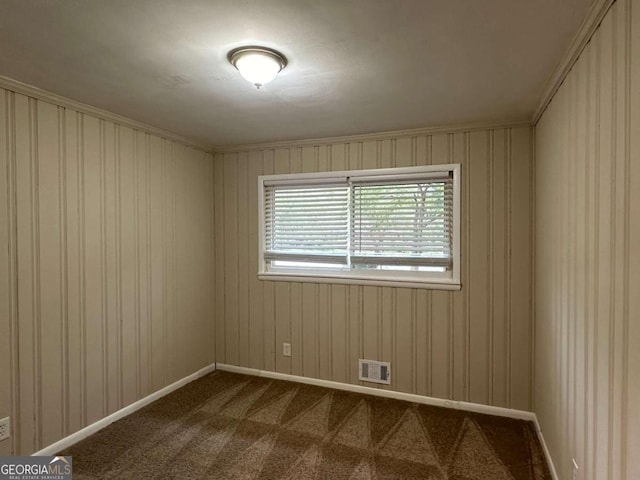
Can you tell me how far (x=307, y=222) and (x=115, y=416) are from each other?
2195 mm

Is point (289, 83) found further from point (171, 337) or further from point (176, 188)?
point (171, 337)

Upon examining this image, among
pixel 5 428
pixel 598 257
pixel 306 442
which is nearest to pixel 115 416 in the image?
pixel 5 428

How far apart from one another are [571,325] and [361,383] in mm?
1928

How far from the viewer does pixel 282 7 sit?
4.57 feet

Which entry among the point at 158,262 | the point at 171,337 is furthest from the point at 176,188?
the point at 171,337

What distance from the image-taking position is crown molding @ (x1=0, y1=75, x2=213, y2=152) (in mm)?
2074

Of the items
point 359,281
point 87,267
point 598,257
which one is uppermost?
point 598,257

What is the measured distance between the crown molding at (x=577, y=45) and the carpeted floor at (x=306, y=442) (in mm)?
2219

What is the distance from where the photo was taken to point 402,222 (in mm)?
3137

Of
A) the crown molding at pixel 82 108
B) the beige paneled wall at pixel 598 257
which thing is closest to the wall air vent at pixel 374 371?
the beige paneled wall at pixel 598 257

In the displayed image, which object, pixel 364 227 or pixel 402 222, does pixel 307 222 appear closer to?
pixel 364 227

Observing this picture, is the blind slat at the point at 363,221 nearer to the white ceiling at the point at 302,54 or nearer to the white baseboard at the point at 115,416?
the white ceiling at the point at 302,54

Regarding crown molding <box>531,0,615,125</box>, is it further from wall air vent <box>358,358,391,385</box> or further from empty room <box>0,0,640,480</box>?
wall air vent <box>358,358,391,385</box>

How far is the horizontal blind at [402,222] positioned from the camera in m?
3.02
